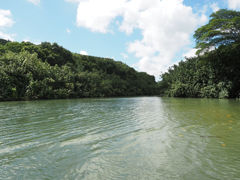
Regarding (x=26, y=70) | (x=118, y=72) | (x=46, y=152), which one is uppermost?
(x=118, y=72)

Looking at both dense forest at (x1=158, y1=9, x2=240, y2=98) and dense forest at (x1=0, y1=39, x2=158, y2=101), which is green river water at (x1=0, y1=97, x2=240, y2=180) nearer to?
dense forest at (x1=158, y1=9, x2=240, y2=98)

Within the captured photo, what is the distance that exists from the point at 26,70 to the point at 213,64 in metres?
41.5

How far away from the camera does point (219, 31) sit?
94.4 feet

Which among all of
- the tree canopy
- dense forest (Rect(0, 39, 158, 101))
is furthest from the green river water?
dense forest (Rect(0, 39, 158, 101))

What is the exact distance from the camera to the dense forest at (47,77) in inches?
1406

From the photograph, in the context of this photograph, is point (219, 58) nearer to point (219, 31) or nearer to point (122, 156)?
point (219, 31)

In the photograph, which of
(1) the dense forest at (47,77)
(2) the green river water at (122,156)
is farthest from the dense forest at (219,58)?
(1) the dense forest at (47,77)

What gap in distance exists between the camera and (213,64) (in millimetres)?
34719

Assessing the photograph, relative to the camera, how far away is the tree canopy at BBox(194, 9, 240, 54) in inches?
1102

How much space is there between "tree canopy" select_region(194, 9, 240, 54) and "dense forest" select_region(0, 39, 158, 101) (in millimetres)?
34264

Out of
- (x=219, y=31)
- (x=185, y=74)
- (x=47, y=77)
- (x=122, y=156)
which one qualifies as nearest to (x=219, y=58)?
(x=219, y=31)

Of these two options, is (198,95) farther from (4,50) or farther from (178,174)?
(4,50)

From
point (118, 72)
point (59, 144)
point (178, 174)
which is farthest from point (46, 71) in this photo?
point (118, 72)

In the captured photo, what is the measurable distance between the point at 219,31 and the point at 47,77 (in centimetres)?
3989
